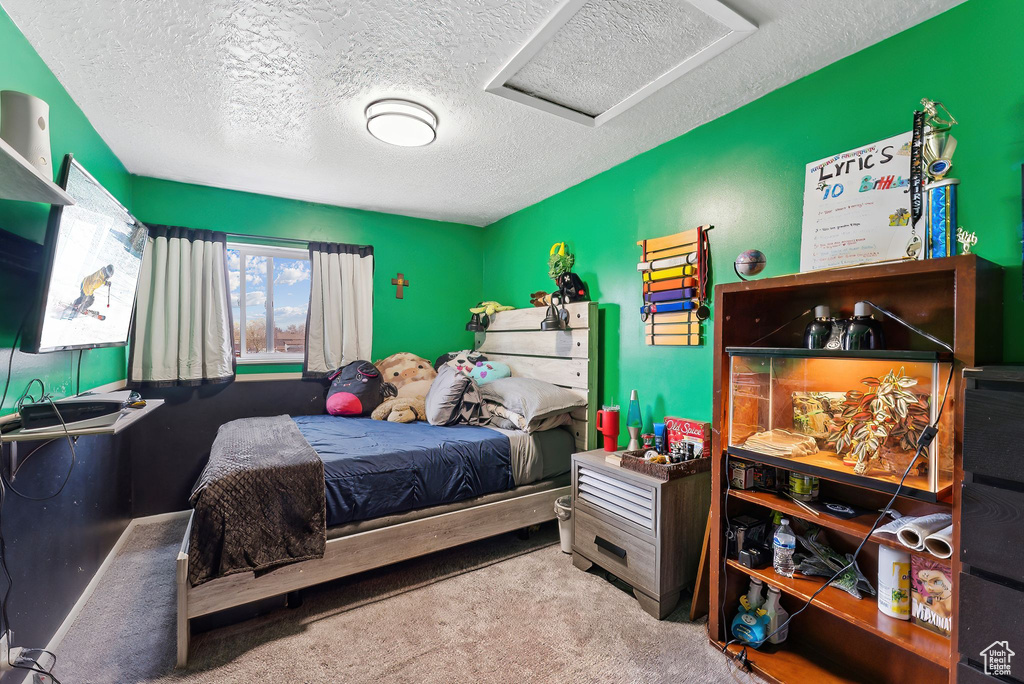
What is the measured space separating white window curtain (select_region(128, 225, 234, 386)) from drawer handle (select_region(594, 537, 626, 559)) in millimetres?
2916

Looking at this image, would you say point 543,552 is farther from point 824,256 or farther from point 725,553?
point 824,256

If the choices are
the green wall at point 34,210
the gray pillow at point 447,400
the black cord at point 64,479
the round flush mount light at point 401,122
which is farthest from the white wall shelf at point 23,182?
the gray pillow at point 447,400

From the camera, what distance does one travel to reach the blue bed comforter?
7.16ft

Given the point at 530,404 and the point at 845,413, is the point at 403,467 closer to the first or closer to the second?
the point at 530,404

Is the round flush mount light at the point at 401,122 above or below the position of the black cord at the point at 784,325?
above

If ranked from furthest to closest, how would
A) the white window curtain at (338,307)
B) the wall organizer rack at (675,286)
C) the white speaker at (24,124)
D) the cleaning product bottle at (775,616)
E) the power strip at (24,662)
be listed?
the white window curtain at (338,307), the wall organizer rack at (675,286), the cleaning product bottle at (775,616), the power strip at (24,662), the white speaker at (24,124)

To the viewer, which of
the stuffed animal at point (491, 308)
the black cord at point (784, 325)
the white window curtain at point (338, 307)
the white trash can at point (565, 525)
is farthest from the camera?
the stuffed animal at point (491, 308)

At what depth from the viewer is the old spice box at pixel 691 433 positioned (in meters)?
2.25

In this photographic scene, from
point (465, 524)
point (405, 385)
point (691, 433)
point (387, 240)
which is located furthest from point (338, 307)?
point (691, 433)

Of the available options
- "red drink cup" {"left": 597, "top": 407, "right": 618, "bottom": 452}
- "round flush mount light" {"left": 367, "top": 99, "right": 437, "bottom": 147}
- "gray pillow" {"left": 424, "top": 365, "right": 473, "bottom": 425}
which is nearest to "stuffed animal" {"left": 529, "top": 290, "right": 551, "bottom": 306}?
"gray pillow" {"left": 424, "top": 365, "right": 473, "bottom": 425}

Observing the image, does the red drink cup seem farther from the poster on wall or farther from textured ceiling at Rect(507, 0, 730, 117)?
textured ceiling at Rect(507, 0, 730, 117)

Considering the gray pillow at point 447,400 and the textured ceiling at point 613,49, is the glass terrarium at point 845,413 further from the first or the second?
the gray pillow at point 447,400

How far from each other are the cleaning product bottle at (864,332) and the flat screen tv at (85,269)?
2.59 metres

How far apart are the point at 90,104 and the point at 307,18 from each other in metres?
1.45
